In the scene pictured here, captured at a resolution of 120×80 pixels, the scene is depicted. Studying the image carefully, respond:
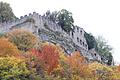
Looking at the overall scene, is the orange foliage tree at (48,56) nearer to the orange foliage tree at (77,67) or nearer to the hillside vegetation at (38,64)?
the hillside vegetation at (38,64)

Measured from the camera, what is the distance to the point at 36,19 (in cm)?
10500

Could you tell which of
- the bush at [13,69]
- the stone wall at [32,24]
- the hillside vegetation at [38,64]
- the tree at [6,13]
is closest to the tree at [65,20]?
the stone wall at [32,24]

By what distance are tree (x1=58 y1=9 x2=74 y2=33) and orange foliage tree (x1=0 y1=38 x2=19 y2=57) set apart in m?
27.4

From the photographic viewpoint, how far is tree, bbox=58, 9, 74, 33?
11638 cm

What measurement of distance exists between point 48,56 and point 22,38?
28.6ft

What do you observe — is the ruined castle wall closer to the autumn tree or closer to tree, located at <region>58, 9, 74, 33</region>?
tree, located at <region>58, 9, 74, 33</region>

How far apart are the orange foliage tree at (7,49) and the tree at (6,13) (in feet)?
74.8

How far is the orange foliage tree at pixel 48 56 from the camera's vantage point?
277 ft

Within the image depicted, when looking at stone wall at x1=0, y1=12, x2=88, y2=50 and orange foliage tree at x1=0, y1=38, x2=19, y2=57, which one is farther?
stone wall at x1=0, y1=12, x2=88, y2=50

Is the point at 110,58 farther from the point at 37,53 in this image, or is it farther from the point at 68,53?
the point at 37,53

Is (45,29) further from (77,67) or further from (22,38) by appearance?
(77,67)

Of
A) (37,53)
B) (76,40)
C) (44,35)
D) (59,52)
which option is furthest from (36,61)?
(76,40)

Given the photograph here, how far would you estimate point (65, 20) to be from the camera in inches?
4582

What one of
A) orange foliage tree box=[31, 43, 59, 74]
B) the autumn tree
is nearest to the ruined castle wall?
the autumn tree
